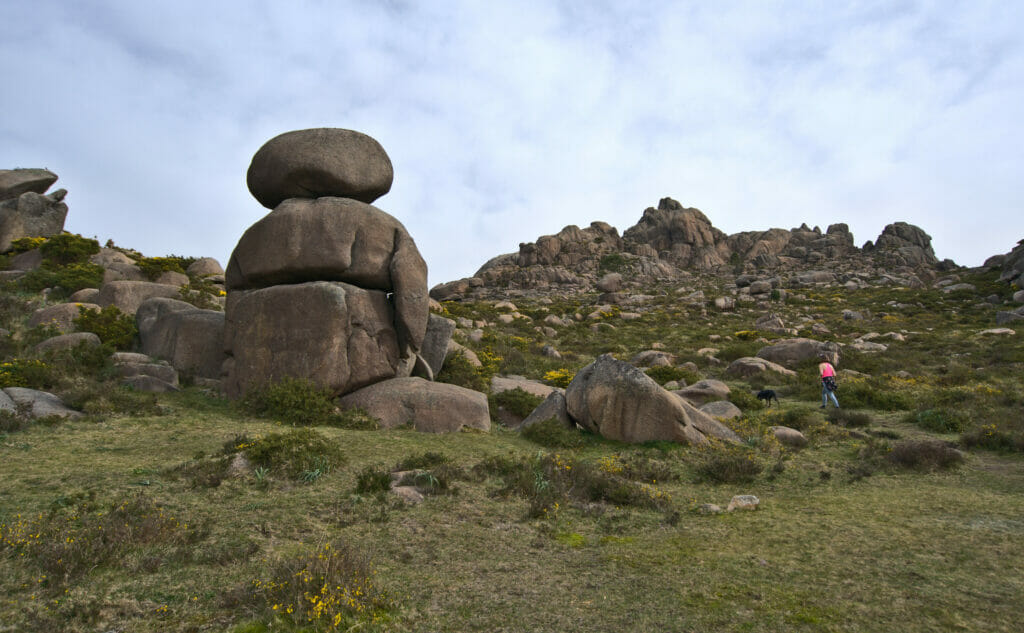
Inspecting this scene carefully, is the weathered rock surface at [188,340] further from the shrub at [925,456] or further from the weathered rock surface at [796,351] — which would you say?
the weathered rock surface at [796,351]

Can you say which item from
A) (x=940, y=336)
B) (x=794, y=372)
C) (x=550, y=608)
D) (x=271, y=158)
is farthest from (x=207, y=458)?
(x=940, y=336)

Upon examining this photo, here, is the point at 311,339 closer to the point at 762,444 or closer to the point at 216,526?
the point at 216,526

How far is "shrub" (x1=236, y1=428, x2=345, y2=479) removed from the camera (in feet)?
27.6

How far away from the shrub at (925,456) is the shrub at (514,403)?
863 centimetres

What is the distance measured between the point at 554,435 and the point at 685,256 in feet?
263

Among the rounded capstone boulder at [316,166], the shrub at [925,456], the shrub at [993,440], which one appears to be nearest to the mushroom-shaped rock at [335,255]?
the rounded capstone boulder at [316,166]

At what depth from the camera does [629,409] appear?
1243 cm

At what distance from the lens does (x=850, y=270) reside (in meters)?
69.1

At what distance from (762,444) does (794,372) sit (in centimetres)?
1411

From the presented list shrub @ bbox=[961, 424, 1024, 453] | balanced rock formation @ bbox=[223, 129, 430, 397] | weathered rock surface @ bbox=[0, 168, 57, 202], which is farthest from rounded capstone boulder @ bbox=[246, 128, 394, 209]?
weathered rock surface @ bbox=[0, 168, 57, 202]

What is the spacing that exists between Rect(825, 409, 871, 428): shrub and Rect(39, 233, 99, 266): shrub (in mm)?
32156

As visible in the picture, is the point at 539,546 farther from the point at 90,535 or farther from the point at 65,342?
the point at 65,342

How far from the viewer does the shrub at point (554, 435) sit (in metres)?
12.2

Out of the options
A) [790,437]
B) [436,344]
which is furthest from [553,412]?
[790,437]
